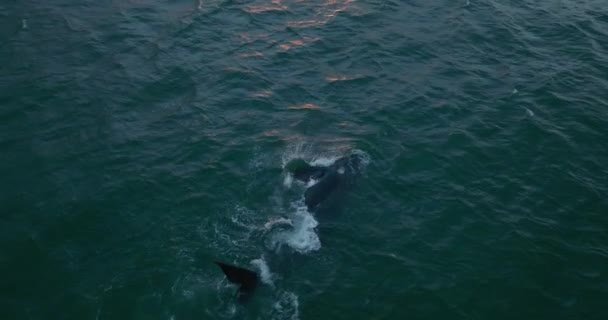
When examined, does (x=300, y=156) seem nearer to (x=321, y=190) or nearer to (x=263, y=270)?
(x=321, y=190)

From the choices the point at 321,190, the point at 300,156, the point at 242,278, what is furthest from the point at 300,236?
the point at 300,156

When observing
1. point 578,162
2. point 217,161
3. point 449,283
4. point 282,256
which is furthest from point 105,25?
point 578,162

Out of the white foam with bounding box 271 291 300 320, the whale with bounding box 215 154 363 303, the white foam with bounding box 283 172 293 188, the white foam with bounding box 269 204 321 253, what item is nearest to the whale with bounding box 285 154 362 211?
the whale with bounding box 215 154 363 303

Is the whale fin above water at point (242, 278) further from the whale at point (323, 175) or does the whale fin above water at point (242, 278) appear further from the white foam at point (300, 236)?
the whale at point (323, 175)

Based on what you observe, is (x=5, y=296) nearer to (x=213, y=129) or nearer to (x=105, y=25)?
(x=213, y=129)

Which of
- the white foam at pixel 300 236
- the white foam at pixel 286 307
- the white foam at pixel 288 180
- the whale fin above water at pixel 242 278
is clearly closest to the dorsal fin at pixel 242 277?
the whale fin above water at pixel 242 278

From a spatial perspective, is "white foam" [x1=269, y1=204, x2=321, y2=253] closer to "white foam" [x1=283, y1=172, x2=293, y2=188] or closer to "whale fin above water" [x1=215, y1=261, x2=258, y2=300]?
"white foam" [x1=283, y1=172, x2=293, y2=188]
